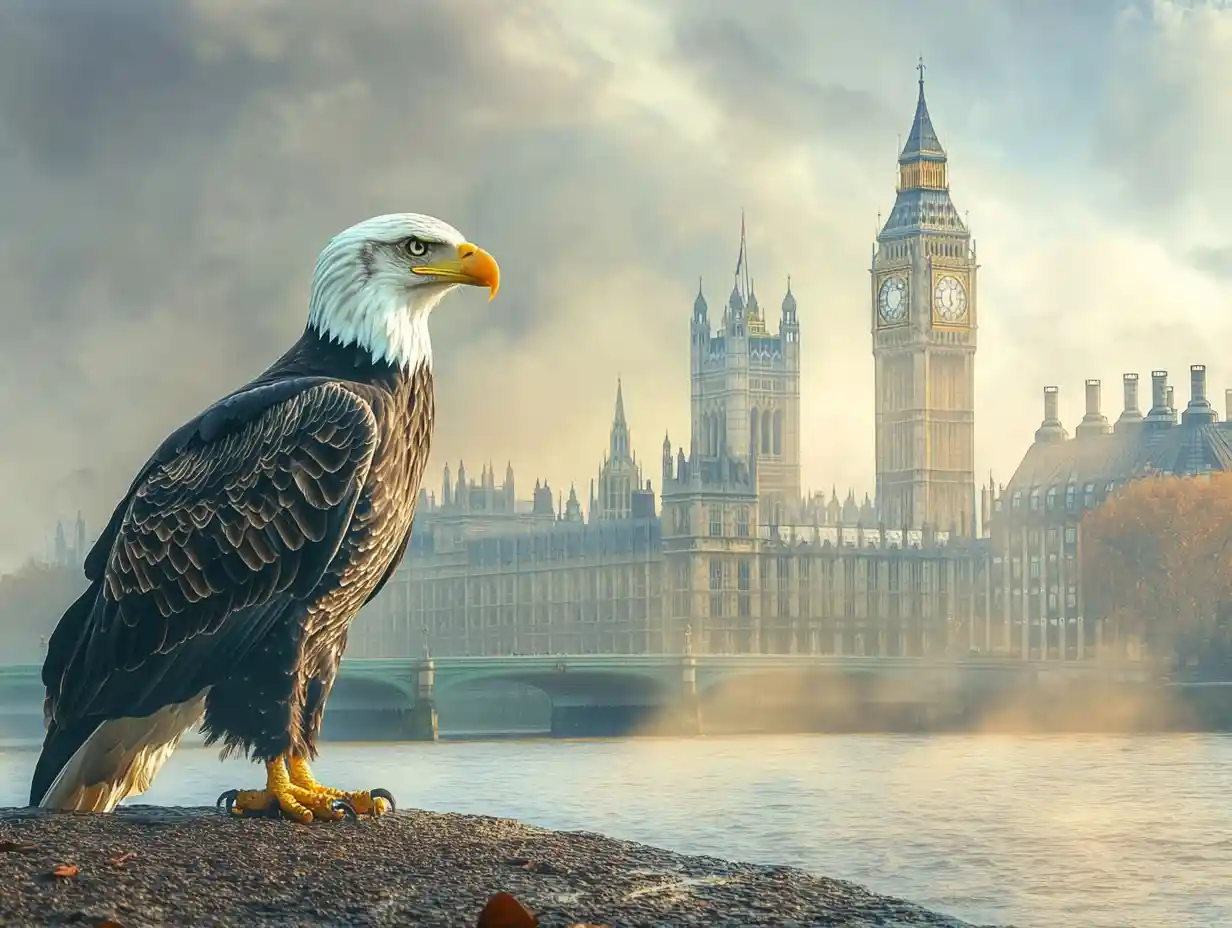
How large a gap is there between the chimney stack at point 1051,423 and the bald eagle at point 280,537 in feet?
209

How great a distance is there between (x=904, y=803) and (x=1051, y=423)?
41.5 m

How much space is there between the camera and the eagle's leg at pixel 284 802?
4.39 meters

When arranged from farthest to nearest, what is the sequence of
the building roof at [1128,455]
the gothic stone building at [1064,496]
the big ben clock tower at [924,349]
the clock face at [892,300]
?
1. the clock face at [892,300]
2. the big ben clock tower at [924,349]
3. the gothic stone building at [1064,496]
4. the building roof at [1128,455]

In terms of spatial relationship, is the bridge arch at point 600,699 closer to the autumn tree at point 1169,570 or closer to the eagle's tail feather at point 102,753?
the autumn tree at point 1169,570

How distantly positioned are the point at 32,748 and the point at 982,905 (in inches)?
859

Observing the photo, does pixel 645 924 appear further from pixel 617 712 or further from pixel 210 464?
pixel 617 712

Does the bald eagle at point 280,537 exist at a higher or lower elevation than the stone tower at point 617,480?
lower

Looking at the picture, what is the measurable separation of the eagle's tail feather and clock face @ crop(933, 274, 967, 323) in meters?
75.8

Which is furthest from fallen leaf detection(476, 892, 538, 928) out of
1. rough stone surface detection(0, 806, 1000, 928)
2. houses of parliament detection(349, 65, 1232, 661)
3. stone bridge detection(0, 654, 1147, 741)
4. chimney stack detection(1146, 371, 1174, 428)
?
chimney stack detection(1146, 371, 1174, 428)

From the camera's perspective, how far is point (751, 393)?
82125 mm

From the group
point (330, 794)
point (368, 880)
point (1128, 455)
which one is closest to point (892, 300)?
point (1128, 455)

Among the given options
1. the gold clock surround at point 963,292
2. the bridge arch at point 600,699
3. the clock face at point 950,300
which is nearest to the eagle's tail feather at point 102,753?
the bridge arch at point 600,699

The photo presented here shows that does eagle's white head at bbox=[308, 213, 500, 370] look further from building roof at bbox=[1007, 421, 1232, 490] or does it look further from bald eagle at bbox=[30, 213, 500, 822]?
building roof at bbox=[1007, 421, 1232, 490]

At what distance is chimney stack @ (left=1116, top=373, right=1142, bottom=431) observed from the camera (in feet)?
213
